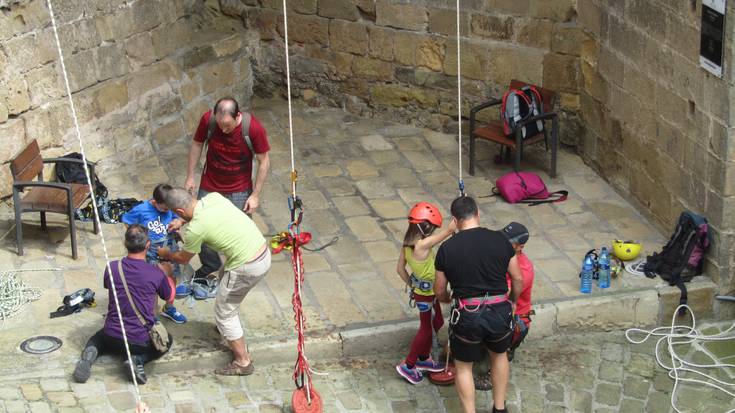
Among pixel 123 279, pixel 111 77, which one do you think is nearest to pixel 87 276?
pixel 123 279

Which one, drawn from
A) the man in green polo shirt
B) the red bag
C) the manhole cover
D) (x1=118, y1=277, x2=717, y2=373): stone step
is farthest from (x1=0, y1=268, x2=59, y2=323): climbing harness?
the red bag

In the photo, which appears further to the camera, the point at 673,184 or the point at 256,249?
the point at 673,184

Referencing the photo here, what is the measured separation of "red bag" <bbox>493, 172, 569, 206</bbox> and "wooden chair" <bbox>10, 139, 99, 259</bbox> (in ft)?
10.7

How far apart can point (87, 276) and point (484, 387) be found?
2.98 m

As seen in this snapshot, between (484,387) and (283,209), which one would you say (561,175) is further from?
(484,387)

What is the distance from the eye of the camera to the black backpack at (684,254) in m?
9.12

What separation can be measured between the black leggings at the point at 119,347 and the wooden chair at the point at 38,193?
1398 mm

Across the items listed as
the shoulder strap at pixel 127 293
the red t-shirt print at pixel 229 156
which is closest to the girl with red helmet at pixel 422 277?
the red t-shirt print at pixel 229 156

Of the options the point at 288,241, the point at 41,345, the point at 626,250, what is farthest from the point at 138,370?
the point at 626,250

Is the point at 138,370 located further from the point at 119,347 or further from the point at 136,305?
the point at 136,305

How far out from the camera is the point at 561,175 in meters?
11.0

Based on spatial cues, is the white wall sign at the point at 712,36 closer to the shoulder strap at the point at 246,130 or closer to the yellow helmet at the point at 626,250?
the yellow helmet at the point at 626,250

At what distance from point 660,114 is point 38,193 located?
15.4 feet

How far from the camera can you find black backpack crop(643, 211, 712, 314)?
29.9 ft
